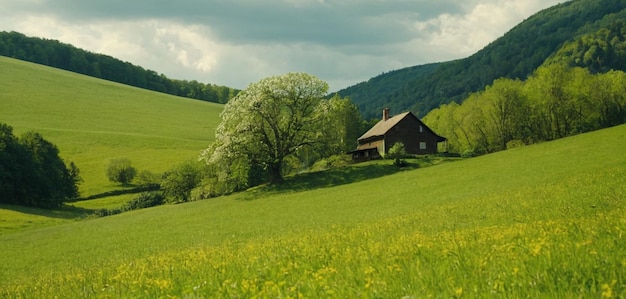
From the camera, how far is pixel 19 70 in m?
162

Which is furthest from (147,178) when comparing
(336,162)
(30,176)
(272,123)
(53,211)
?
(272,123)

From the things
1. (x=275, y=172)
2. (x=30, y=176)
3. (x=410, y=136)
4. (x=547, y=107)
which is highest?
(x=547, y=107)

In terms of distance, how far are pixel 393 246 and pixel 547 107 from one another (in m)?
88.1

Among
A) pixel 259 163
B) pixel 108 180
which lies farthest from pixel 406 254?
pixel 108 180

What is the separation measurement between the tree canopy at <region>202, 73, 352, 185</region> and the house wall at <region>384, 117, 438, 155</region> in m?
22.8

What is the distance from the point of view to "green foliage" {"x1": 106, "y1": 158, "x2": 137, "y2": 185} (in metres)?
104

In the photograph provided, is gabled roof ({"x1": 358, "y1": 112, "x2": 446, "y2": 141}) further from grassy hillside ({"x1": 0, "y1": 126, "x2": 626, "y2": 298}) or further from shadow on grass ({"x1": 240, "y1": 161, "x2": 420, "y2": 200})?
grassy hillside ({"x1": 0, "y1": 126, "x2": 626, "y2": 298})

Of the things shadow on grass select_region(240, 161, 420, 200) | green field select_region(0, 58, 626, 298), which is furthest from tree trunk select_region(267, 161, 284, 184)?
green field select_region(0, 58, 626, 298)

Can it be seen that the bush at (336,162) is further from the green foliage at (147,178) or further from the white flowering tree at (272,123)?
the green foliage at (147,178)

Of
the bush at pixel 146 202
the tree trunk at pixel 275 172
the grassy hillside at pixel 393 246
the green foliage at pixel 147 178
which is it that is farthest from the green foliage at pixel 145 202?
the grassy hillside at pixel 393 246

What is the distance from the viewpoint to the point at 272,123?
6225 cm

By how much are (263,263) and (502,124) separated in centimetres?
9273

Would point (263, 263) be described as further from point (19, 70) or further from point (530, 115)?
point (19, 70)

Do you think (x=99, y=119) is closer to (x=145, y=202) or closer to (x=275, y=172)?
(x=145, y=202)
